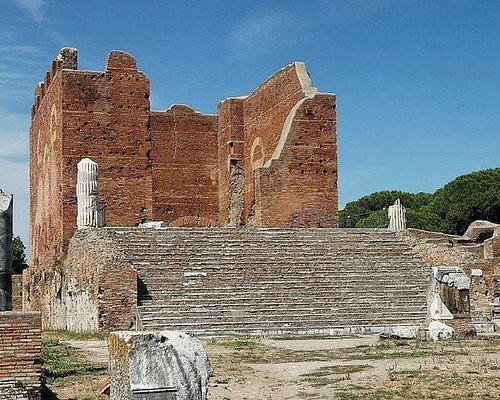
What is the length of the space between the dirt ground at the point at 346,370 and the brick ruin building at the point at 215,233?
2.39m

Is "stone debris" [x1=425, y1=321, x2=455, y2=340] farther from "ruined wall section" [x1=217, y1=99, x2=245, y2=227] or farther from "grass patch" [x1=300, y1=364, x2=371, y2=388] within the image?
"ruined wall section" [x1=217, y1=99, x2=245, y2=227]

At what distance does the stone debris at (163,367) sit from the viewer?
542cm

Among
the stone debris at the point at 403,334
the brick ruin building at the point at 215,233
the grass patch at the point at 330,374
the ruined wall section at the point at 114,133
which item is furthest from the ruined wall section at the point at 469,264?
the ruined wall section at the point at 114,133

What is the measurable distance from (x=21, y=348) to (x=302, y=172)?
1780 cm

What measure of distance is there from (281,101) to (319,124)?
240 cm

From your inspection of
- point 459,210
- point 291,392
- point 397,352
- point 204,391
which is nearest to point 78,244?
point 397,352

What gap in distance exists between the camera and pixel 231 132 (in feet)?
99.4

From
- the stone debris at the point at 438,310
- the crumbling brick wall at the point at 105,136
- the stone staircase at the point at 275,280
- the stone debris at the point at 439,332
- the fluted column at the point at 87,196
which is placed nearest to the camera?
the stone debris at the point at 439,332

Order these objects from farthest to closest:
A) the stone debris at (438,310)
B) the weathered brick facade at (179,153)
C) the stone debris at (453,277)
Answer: the weathered brick facade at (179,153) < the stone debris at (453,277) < the stone debris at (438,310)

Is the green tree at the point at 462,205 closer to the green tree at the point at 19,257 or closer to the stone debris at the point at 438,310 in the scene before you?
the green tree at the point at 19,257

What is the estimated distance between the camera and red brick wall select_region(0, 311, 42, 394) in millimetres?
7883

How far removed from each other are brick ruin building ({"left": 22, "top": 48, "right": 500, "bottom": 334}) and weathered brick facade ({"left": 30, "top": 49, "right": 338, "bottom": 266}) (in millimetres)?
44

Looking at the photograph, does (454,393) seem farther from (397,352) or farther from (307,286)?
(307,286)

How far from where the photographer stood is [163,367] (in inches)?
216
